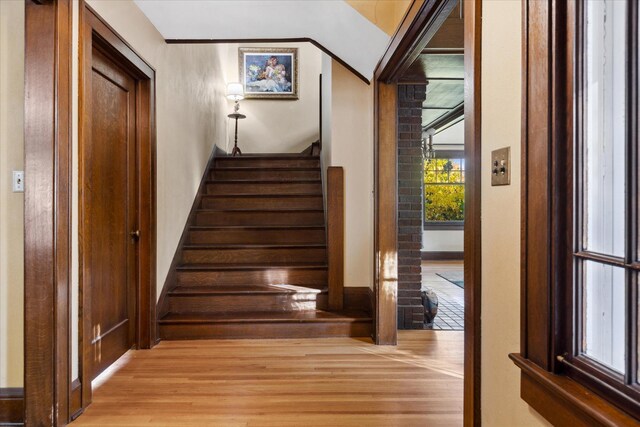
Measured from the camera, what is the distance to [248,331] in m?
3.14

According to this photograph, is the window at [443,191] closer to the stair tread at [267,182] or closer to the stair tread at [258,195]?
the stair tread at [267,182]

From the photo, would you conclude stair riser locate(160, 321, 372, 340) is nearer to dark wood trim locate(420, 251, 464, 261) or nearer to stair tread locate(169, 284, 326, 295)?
stair tread locate(169, 284, 326, 295)

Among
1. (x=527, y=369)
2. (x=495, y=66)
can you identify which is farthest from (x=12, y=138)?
(x=527, y=369)

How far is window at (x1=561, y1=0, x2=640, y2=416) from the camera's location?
0.73m

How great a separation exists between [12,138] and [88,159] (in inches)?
12.9

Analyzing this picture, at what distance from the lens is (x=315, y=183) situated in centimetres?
483

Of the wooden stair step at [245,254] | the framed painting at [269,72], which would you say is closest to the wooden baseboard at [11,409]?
the wooden stair step at [245,254]

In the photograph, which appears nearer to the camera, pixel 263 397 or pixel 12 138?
pixel 12 138

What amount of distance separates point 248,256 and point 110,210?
4.78ft

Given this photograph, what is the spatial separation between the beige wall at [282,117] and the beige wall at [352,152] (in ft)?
9.57

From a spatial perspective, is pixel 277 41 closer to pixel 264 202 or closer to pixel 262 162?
pixel 264 202

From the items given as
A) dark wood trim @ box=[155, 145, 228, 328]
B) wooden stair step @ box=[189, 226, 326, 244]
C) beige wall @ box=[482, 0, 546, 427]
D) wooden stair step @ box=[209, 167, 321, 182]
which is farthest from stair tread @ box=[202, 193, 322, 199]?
beige wall @ box=[482, 0, 546, 427]

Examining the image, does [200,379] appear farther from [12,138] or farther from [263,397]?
[12,138]

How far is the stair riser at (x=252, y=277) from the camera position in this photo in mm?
3586
